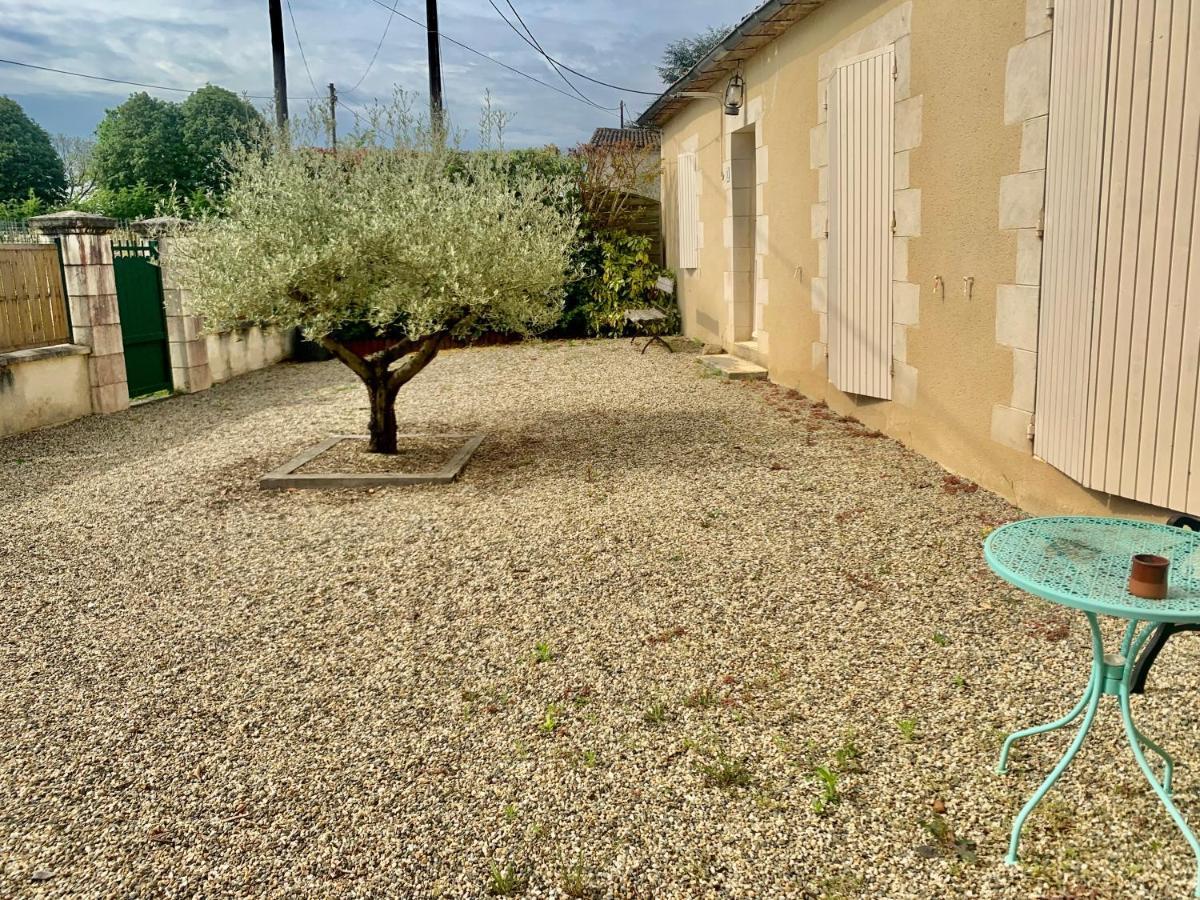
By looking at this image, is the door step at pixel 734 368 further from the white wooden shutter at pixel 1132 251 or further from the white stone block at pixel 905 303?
the white wooden shutter at pixel 1132 251

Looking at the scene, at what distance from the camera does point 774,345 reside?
8711 millimetres

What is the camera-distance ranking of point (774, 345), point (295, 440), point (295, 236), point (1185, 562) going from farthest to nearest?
point (774, 345) → point (295, 440) → point (295, 236) → point (1185, 562)

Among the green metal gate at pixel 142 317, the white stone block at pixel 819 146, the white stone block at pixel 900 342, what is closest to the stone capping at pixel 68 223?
the green metal gate at pixel 142 317

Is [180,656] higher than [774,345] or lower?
lower

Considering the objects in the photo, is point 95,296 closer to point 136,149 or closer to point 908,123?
point 908,123

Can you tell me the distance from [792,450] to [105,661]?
4190mm

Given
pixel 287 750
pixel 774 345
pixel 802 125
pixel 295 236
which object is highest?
pixel 802 125

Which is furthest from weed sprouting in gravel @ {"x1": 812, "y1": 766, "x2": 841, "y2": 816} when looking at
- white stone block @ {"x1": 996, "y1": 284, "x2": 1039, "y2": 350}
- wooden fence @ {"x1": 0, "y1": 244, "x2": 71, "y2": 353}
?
wooden fence @ {"x1": 0, "y1": 244, "x2": 71, "y2": 353}

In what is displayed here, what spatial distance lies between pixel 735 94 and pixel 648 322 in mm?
3956

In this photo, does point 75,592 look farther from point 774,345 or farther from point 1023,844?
point 774,345

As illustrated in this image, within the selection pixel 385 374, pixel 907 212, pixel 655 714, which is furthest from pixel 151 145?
pixel 655 714

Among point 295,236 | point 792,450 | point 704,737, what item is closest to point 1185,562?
point 704,737

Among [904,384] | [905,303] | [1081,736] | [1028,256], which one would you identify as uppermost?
[1028,256]

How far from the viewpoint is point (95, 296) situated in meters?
8.48
